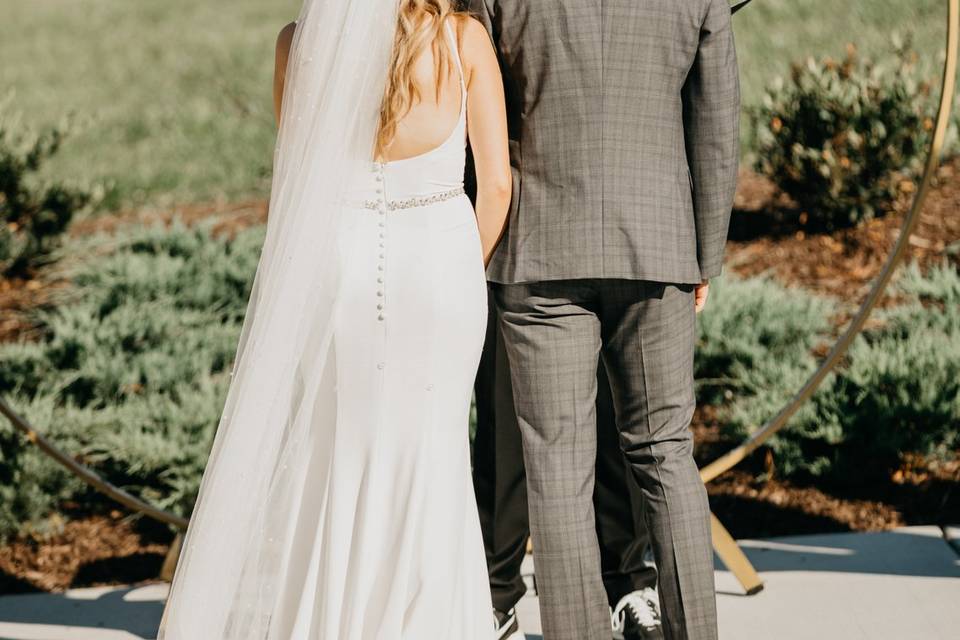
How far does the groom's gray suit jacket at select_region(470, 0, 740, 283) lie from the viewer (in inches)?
104

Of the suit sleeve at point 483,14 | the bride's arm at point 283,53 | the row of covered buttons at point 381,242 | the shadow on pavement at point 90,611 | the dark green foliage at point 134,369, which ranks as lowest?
the shadow on pavement at point 90,611

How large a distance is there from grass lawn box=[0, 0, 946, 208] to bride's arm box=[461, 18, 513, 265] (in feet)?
17.6

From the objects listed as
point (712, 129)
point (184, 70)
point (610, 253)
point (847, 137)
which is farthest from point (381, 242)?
point (184, 70)

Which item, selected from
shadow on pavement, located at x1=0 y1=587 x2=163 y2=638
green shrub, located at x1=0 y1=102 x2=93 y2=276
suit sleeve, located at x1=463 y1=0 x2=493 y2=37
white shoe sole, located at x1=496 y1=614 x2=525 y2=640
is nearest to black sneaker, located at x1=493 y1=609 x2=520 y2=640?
white shoe sole, located at x1=496 y1=614 x2=525 y2=640

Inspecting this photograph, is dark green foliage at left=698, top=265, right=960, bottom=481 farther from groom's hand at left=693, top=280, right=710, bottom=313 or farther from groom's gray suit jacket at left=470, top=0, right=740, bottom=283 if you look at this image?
groom's gray suit jacket at left=470, top=0, right=740, bottom=283

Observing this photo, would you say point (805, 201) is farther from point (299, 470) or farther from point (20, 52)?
point (20, 52)

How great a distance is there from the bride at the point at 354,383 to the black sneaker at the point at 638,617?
1.95 feet

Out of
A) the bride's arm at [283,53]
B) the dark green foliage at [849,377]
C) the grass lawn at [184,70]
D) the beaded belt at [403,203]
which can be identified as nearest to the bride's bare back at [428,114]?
the beaded belt at [403,203]

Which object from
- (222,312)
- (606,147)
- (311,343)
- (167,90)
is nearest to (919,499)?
(606,147)

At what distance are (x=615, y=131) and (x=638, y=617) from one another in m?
1.41

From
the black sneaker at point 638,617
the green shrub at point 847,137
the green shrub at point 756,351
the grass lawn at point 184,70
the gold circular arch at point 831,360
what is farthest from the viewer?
the grass lawn at point 184,70

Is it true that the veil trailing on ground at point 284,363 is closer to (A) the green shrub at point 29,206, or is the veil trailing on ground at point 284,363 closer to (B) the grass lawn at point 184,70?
(A) the green shrub at point 29,206

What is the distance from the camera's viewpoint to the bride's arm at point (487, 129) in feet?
8.66

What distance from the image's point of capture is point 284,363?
9.14ft
